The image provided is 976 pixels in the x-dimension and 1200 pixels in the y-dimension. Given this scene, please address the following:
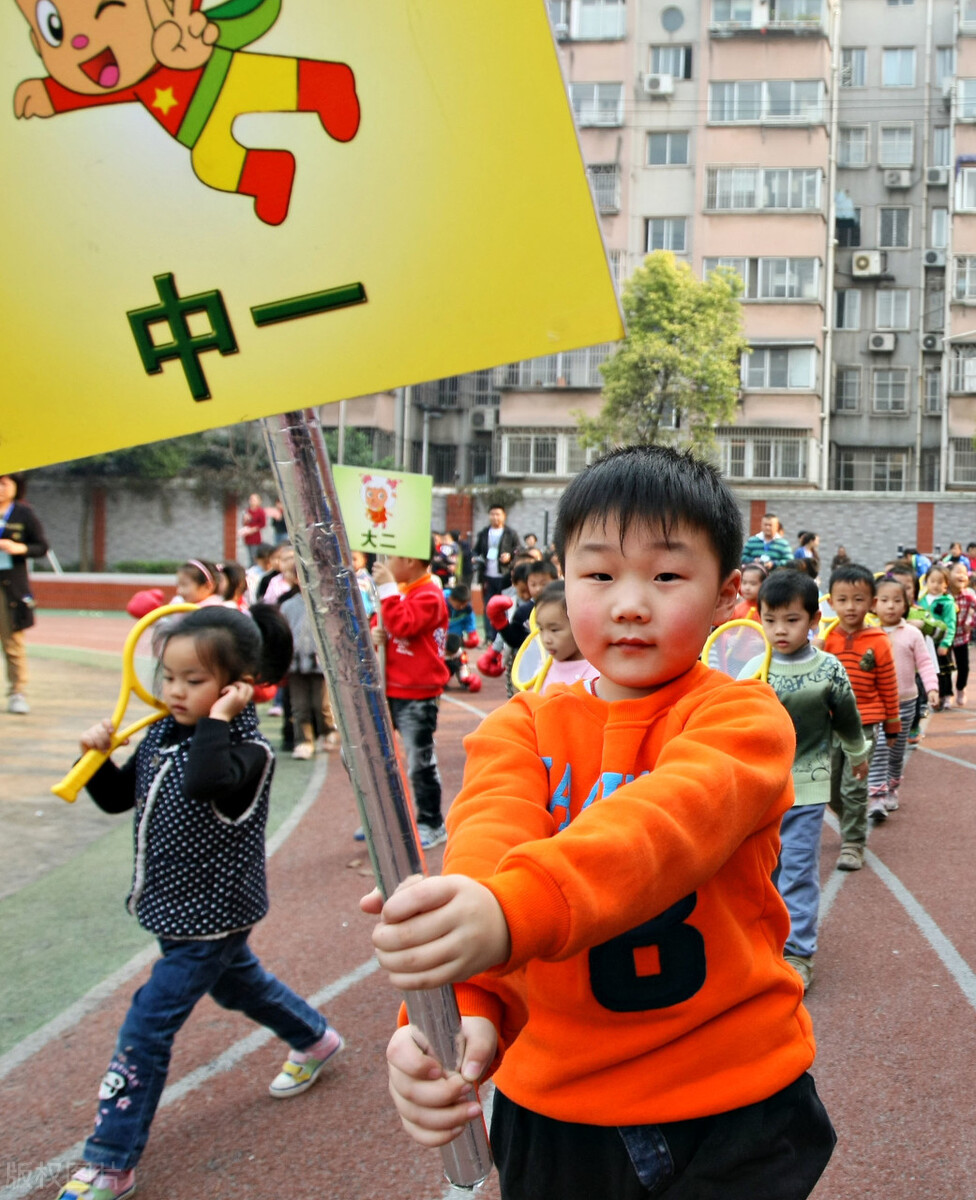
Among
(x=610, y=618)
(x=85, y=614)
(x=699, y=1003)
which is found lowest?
(x=85, y=614)

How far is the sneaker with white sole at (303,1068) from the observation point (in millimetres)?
3625

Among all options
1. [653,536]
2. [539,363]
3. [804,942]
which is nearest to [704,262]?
[539,363]

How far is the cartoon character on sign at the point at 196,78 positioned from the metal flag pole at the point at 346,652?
29cm

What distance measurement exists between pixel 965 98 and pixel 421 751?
41.7 meters

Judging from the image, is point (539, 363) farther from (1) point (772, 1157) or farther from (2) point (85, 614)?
(1) point (772, 1157)

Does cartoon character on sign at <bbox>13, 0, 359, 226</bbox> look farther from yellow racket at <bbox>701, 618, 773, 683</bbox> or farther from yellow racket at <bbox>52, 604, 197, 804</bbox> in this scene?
yellow racket at <bbox>701, 618, 773, 683</bbox>

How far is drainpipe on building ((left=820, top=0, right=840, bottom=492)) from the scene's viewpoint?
39.4m

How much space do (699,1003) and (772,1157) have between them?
291 mm

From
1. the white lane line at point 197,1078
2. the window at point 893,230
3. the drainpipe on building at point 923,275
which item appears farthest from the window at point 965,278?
the white lane line at point 197,1078

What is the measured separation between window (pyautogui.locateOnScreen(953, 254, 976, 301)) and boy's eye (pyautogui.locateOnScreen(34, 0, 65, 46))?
43.5 meters

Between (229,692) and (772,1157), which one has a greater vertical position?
(229,692)

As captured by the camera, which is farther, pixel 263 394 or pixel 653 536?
pixel 653 536

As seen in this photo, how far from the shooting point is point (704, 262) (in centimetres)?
3862

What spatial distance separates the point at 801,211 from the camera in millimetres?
38156
